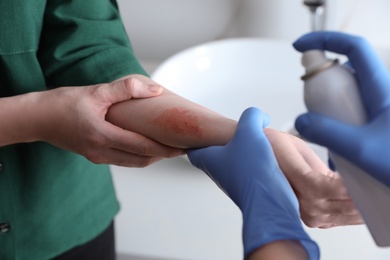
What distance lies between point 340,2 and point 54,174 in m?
0.77

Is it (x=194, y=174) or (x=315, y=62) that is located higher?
(x=315, y=62)

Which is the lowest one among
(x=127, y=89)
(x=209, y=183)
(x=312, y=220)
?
(x=209, y=183)

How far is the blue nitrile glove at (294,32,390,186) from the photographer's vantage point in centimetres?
48

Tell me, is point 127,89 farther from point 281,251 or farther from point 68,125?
point 281,251

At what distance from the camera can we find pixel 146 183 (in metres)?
1.05

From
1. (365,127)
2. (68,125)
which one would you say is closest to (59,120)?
(68,125)

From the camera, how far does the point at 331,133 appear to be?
49 centimetres

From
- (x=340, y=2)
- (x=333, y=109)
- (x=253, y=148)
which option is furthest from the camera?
(x=340, y=2)

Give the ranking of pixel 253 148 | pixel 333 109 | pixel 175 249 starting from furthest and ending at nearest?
pixel 175 249
pixel 253 148
pixel 333 109

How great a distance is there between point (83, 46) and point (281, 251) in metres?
0.44

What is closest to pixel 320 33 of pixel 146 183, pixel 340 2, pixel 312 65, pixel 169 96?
pixel 312 65

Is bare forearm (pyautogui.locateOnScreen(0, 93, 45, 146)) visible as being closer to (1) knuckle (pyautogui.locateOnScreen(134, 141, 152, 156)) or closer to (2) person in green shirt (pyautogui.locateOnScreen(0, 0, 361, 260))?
(2) person in green shirt (pyautogui.locateOnScreen(0, 0, 361, 260))

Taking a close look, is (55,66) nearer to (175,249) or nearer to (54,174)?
(54,174)

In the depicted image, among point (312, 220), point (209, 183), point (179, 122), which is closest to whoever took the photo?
point (312, 220)
